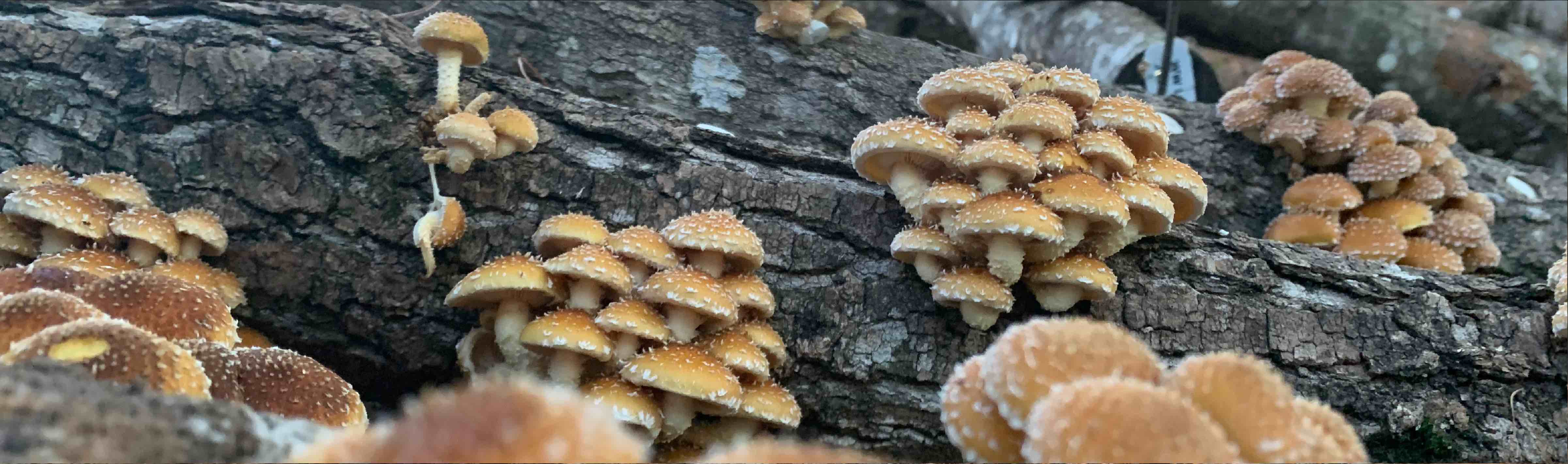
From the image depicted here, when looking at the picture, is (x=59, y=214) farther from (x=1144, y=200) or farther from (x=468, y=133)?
(x=1144, y=200)

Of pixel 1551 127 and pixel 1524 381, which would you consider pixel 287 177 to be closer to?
pixel 1524 381

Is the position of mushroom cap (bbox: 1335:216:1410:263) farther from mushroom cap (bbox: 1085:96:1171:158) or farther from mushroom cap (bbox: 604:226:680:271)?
mushroom cap (bbox: 604:226:680:271)

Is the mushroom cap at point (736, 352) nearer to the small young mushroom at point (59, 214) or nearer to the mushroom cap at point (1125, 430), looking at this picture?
the mushroom cap at point (1125, 430)

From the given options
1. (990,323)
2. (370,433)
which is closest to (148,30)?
(370,433)

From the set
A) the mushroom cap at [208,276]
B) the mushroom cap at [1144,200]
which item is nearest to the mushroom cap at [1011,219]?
the mushroom cap at [1144,200]

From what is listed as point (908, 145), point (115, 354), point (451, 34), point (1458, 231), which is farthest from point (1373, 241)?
point (115, 354)
